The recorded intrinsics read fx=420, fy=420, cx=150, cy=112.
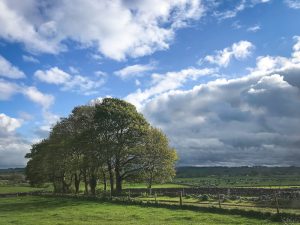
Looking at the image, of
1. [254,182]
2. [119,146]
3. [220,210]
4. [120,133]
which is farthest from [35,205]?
[254,182]

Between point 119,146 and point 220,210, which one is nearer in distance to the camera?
point 220,210

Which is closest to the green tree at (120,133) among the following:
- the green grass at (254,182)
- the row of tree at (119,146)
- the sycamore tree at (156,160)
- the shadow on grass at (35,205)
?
the row of tree at (119,146)

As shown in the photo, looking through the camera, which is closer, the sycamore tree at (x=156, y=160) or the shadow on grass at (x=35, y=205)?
the shadow on grass at (x=35, y=205)

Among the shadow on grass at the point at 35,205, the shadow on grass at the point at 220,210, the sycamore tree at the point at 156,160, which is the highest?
the sycamore tree at the point at 156,160

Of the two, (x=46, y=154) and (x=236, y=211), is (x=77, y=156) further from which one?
(x=236, y=211)

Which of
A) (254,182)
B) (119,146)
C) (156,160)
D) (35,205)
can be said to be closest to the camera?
(35,205)

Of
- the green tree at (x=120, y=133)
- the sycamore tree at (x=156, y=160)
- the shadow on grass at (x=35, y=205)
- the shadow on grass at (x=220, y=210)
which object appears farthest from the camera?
the sycamore tree at (x=156, y=160)

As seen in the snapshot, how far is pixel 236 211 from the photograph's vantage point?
127 ft

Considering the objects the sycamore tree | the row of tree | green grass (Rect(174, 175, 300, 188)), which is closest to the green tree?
the row of tree

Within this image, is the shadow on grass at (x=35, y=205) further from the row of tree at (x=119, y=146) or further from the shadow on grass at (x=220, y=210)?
the row of tree at (x=119, y=146)

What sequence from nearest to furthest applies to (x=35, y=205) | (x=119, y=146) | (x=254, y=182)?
(x=35, y=205) → (x=119, y=146) → (x=254, y=182)

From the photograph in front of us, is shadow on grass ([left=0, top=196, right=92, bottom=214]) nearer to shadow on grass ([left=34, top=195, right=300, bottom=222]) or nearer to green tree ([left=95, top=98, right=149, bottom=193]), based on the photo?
shadow on grass ([left=34, top=195, right=300, bottom=222])

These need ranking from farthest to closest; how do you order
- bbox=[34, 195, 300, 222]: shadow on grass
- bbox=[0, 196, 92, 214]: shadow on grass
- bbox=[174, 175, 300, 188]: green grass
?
bbox=[174, 175, 300, 188]: green grass
bbox=[0, 196, 92, 214]: shadow on grass
bbox=[34, 195, 300, 222]: shadow on grass

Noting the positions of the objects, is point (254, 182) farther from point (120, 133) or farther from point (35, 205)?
point (35, 205)
